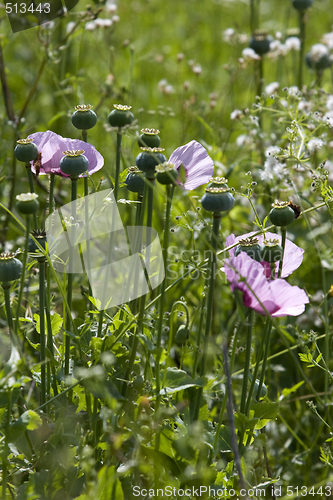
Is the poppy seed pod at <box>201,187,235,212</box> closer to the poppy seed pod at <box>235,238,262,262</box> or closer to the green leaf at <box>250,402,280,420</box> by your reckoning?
the poppy seed pod at <box>235,238,262,262</box>

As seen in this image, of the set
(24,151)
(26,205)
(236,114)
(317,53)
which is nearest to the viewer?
→ (26,205)

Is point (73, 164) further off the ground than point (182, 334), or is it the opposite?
point (73, 164)

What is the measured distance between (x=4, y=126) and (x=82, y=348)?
0.81m

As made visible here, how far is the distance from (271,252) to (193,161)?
0.58 ft

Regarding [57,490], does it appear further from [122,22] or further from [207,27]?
[207,27]

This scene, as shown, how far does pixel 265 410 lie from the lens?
749 mm

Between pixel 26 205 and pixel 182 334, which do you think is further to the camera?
pixel 182 334

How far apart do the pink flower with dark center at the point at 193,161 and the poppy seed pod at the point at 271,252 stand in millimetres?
132

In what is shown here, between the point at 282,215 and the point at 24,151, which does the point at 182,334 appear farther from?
the point at 24,151

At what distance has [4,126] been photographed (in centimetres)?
140

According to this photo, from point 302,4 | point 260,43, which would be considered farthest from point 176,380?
Result: point 302,4

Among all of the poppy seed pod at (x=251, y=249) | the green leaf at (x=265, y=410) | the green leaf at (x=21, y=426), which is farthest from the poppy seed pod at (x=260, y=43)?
the green leaf at (x=21, y=426)

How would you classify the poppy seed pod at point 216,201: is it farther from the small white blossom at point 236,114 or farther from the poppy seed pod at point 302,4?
the poppy seed pod at point 302,4

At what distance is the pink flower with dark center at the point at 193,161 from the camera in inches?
29.1
